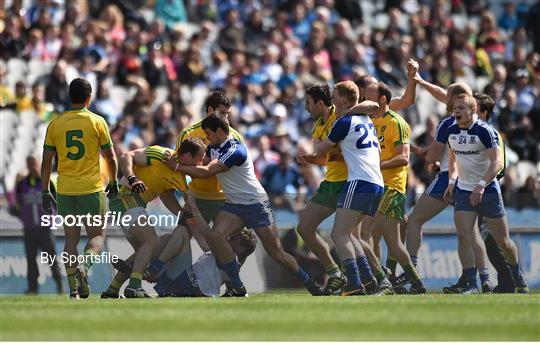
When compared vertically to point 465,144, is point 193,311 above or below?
below

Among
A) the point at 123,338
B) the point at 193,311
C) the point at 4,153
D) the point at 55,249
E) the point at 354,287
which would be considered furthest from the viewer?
the point at 4,153

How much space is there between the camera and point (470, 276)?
1706 cm

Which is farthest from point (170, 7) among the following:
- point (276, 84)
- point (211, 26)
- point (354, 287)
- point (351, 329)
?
point (351, 329)

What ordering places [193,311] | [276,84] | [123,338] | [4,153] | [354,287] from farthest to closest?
[276,84] → [4,153] → [354,287] → [193,311] → [123,338]

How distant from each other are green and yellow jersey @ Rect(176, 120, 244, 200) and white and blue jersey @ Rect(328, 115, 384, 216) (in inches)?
49.5

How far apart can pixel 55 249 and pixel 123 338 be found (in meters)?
5.94

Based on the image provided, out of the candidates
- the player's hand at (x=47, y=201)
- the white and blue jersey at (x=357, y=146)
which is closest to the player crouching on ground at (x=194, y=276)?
the player's hand at (x=47, y=201)

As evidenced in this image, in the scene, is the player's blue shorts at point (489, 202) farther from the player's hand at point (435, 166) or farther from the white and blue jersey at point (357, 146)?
the white and blue jersey at point (357, 146)

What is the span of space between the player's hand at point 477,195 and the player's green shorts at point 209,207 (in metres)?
Answer: 2.75

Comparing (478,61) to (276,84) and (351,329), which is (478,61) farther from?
(351,329)

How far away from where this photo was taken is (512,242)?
17250mm

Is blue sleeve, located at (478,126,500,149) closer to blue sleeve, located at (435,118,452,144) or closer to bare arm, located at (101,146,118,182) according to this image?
blue sleeve, located at (435,118,452,144)

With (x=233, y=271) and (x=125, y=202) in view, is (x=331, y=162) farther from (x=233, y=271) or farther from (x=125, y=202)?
(x=125, y=202)

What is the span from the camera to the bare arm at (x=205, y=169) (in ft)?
53.6
